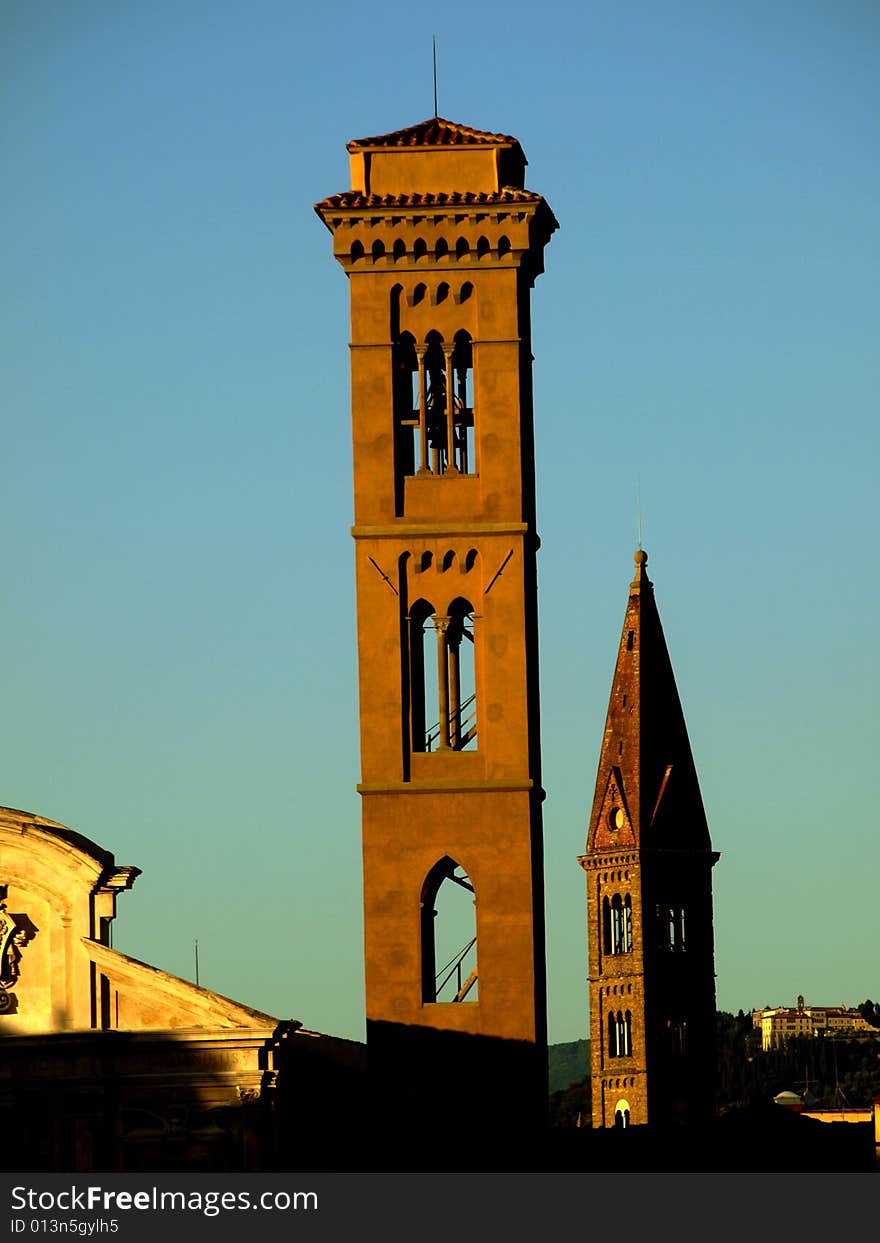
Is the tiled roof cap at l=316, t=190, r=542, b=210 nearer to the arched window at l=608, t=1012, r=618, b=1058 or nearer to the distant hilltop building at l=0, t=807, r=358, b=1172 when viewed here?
the distant hilltop building at l=0, t=807, r=358, b=1172

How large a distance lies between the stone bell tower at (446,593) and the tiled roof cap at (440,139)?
4 centimetres

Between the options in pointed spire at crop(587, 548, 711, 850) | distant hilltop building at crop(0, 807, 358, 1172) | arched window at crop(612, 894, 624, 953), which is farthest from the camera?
arched window at crop(612, 894, 624, 953)

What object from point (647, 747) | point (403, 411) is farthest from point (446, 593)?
point (647, 747)

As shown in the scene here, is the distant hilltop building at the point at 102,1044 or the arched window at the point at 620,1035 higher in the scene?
the arched window at the point at 620,1035

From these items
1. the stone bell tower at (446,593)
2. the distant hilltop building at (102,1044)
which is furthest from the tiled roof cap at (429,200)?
the distant hilltop building at (102,1044)

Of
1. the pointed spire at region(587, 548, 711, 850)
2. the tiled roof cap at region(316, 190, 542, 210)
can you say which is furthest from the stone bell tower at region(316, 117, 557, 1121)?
the pointed spire at region(587, 548, 711, 850)

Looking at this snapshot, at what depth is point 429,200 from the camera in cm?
5181

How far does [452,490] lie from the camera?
51.6 metres

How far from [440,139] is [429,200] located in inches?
54.1

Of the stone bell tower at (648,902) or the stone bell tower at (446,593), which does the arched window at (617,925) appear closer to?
the stone bell tower at (648,902)

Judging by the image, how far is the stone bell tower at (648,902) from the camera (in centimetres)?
12056

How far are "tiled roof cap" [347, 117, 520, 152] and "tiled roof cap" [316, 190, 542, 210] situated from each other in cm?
96

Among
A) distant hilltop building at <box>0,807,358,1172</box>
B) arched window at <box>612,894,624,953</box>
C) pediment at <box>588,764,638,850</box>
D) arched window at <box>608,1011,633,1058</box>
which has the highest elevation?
pediment at <box>588,764,638,850</box>

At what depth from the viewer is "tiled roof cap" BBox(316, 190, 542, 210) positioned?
5175 cm
